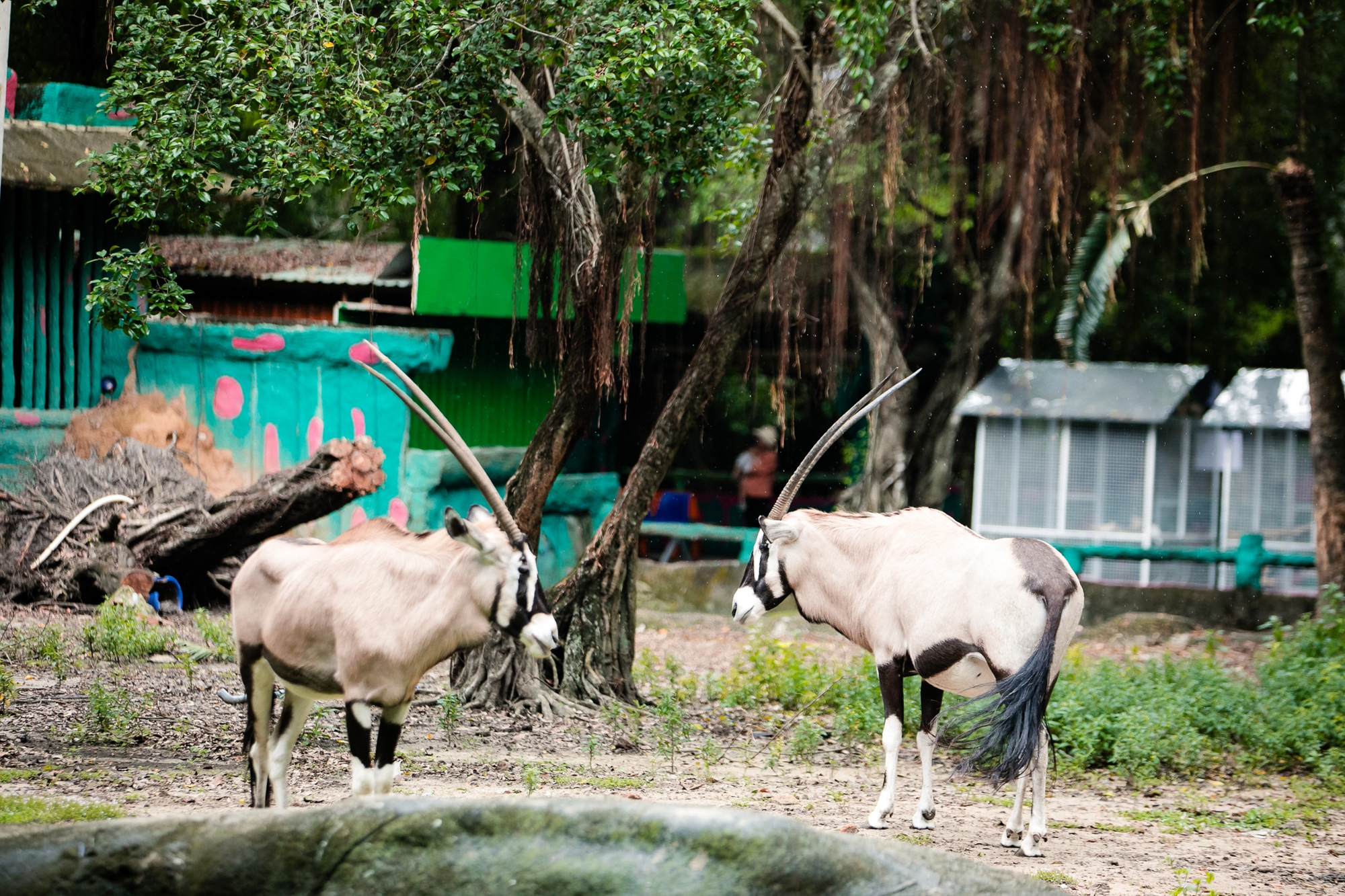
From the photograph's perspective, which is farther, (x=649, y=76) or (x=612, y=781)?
(x=649, y=76)

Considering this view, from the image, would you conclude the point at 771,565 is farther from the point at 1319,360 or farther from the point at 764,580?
the point at 1319,360

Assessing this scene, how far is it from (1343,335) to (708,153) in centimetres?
1389

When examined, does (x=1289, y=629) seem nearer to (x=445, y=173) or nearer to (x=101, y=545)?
(x=445, y=173)

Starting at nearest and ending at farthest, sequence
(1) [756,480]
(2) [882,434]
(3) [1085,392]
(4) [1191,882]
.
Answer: (4) [1191,882] < (2) [882,434] < (3) [1085,392] < (1) [756,480]

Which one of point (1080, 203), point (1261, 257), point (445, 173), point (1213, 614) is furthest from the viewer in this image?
point (1261, 257)

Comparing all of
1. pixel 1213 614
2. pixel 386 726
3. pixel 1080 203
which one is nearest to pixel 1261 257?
pixel 1080 203

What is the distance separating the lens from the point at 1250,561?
48.3ft

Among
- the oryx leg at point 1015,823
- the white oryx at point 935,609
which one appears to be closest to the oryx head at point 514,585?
the white oryx at point 935,609

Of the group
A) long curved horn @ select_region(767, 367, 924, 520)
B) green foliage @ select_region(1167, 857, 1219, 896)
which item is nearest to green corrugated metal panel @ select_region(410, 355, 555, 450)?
long curved horn @ select_region(767, 367, 924, 520)

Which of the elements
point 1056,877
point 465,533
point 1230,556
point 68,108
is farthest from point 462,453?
point 1230,556

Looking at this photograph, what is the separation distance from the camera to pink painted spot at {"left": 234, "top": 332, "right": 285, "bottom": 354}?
501 inches

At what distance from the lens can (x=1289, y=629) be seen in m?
12.5

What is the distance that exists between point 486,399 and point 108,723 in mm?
6651

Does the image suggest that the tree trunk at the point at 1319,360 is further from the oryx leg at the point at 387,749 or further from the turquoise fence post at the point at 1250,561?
the oryx leg at the point at 387,749
